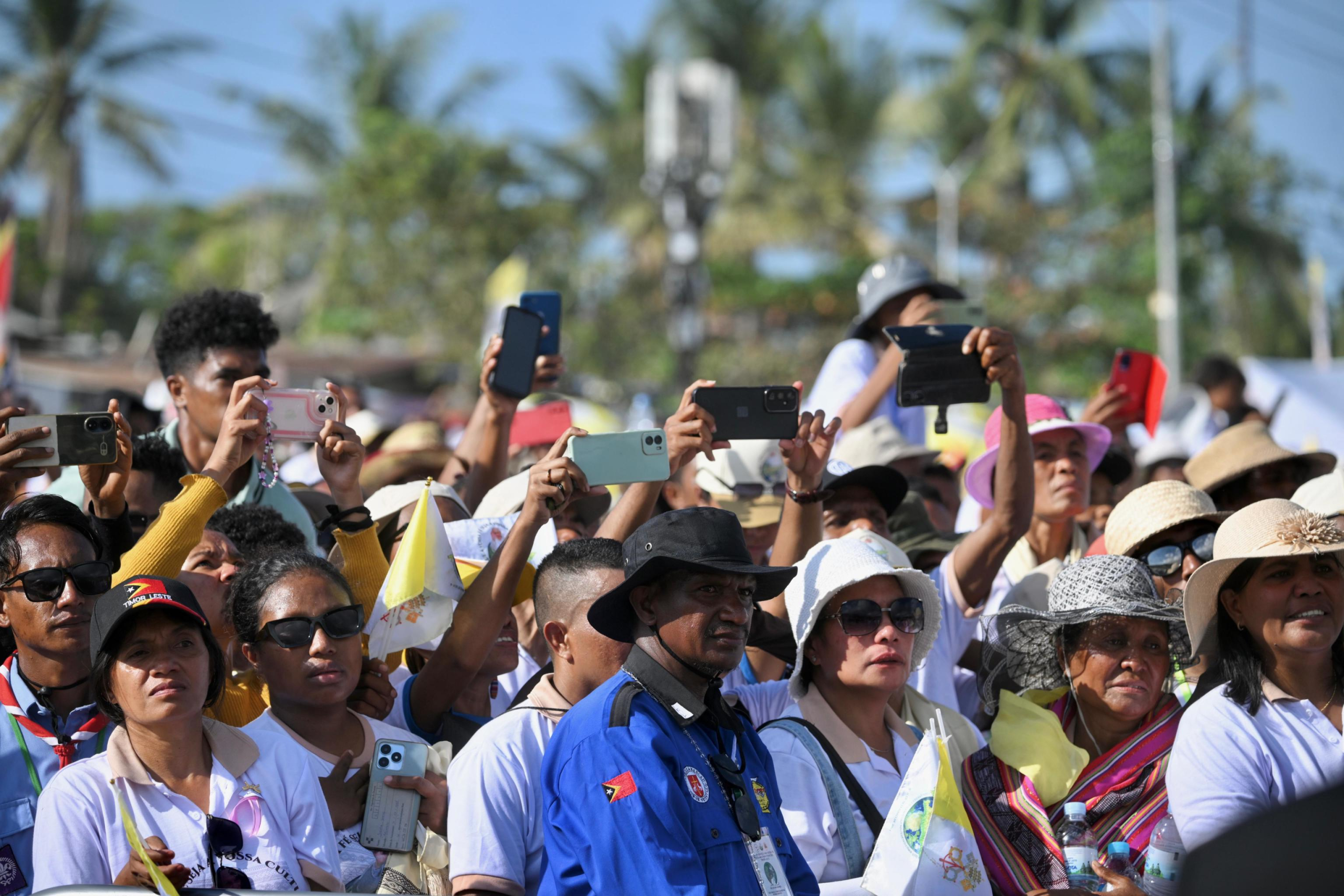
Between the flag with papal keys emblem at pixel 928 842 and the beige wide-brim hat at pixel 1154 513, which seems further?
the beige wide-brim hat at pixel 1154 513

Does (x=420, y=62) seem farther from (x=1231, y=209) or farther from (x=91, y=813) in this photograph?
(x=91, y=813)

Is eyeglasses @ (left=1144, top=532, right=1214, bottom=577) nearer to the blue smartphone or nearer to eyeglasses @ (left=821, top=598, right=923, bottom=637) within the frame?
eyeglasses @ (left=821, top=598, right=923, bottom=637)

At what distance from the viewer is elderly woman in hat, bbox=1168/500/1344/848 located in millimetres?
3770

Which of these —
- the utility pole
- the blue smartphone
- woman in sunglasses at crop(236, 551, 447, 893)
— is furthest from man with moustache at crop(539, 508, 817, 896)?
the utility pole

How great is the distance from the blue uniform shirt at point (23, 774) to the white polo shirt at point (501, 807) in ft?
3.22

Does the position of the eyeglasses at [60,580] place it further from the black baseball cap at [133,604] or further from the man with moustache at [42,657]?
the black baseball cap at [133,604]

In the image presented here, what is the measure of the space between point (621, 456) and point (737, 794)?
4.08 feet

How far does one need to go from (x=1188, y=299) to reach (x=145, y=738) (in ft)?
87.9

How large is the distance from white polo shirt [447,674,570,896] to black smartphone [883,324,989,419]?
1.68 m

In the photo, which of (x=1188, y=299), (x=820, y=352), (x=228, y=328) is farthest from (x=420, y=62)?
(x=228, y=328)

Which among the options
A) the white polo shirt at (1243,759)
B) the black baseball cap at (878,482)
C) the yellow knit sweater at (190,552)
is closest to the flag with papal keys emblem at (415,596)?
the yellow knit sweater at (190,552)

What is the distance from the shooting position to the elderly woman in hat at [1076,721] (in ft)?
13.1

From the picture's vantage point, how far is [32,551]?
4.02 m

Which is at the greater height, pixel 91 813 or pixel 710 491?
pixel 710 491
